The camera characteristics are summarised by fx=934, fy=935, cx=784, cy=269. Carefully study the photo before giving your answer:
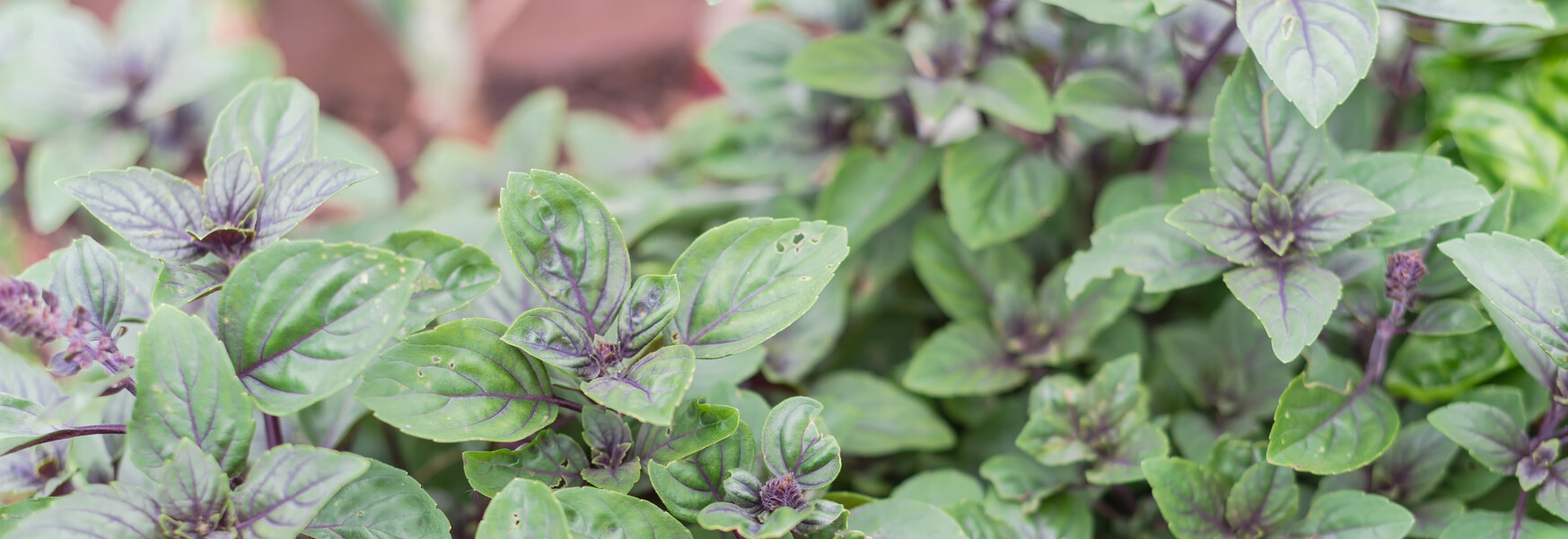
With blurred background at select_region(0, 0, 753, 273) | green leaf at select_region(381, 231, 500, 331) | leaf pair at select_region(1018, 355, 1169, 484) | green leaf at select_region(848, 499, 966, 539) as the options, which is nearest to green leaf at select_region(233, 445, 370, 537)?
green leaf at select_region(381, 231, 500, 331)

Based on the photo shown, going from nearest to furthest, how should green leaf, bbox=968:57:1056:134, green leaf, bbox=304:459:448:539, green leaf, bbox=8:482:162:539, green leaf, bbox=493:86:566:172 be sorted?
green leaf, bbox=8:482:162:539 → green leaf, bbox=304:459:448:539 → green leaf, bbox=968:57:1056:134 → green leaf, bbox=493:86:566:172

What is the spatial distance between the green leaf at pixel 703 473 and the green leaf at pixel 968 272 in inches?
20.6

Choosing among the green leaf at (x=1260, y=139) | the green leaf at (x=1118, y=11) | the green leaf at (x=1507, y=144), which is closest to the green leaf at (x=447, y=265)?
the green leaf at (x=1118, y=11)

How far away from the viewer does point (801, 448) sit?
2.59 ft

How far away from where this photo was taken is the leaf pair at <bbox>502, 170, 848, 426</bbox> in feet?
2.60

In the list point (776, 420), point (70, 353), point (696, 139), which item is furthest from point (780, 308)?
point (696, 139)

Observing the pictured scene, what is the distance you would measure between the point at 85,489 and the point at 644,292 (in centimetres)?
45

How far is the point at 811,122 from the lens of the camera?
1.39 meters

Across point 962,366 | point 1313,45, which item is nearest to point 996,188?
point 962,366

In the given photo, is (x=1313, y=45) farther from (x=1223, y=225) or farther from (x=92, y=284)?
(x=92, y=284)

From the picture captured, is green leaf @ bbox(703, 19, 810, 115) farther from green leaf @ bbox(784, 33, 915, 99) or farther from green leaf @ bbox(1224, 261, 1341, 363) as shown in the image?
green leaf @ bbox(1224, 261, 1341, 363)

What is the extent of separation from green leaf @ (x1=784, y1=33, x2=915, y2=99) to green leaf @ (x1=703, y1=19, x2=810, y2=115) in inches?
6.9

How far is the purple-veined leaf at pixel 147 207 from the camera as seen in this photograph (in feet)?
2.65

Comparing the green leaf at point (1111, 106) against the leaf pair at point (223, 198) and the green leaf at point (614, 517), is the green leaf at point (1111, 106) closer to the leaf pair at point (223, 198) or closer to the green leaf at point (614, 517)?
the green leaf at point (614, 517)
